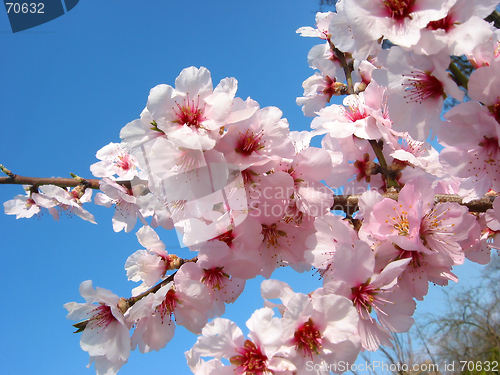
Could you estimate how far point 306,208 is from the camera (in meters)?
1.27

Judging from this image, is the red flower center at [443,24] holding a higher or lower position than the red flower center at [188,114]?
higher

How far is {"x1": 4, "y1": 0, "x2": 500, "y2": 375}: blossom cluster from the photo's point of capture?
3.28 ft

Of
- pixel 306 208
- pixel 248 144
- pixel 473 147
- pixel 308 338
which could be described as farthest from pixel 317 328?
pixel 473 147

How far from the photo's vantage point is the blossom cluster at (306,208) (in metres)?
1.00

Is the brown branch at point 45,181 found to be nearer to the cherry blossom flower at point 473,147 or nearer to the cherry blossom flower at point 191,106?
the cherry blossom flower at point 191,106

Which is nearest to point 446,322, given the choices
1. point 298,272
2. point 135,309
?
point 298,272

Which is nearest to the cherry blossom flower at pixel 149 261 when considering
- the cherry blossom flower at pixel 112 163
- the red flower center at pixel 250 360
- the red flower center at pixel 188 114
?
the red flower center at pixel 250 360

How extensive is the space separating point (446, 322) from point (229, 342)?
1112 cm

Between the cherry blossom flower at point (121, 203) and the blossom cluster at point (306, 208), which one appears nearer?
the blossom cluster at point (306, 208)

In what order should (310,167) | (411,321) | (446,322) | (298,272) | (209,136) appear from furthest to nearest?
(446,322) < (298,272) < (310,167) < (411,321) < (209,136)

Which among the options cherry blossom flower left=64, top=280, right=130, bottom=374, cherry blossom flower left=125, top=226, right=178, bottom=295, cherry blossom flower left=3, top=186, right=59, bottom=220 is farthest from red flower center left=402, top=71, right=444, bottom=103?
cherry blossom flower left=3, top=186, right=59, bottom=220

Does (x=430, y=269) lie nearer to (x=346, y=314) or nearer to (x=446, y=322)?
(x=346, y=314)

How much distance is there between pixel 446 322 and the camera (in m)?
9.74

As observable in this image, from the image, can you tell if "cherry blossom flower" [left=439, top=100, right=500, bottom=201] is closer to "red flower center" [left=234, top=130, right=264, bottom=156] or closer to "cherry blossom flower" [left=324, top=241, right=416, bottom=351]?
"cherry blossom flower" [left=324, top=241, right=416, bottom=351]
